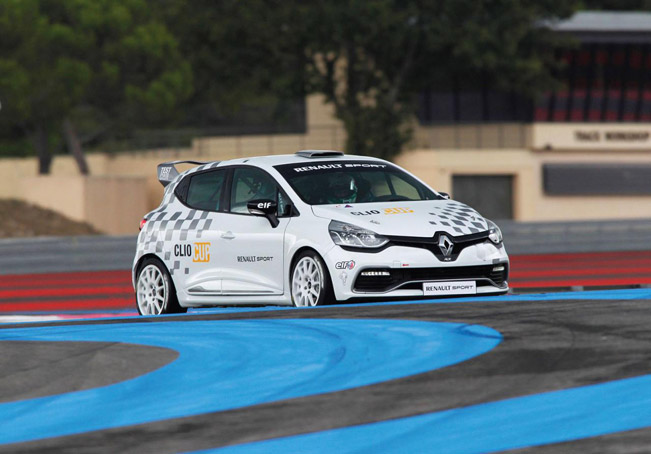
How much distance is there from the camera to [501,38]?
49.5m

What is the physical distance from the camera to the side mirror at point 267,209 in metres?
12.4

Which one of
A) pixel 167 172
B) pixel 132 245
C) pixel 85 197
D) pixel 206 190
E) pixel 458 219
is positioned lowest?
pixel 132 245

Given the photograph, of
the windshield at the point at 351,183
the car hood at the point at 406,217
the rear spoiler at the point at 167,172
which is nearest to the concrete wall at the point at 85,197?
the rear spoiler at the point at 167,172

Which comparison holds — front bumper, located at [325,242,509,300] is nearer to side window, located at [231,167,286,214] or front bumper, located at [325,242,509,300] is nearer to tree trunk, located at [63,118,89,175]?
side window, located at [231,167,286,214]

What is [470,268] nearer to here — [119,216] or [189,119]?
[119,216]

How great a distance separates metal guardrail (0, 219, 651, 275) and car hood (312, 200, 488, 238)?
14804mm

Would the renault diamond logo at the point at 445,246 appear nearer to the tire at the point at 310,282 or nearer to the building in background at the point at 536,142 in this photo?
the tire at the point at 310,282

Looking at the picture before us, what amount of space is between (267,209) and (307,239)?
674mm

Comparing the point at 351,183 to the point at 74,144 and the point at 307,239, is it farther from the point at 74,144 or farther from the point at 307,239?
the point at 74,144

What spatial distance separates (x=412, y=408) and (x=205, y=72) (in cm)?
4714

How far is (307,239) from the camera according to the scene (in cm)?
1188

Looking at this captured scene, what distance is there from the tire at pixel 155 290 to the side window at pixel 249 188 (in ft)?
3.39

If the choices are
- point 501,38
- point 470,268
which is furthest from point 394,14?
point 470,268

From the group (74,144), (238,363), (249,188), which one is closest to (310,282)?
(249,188)
